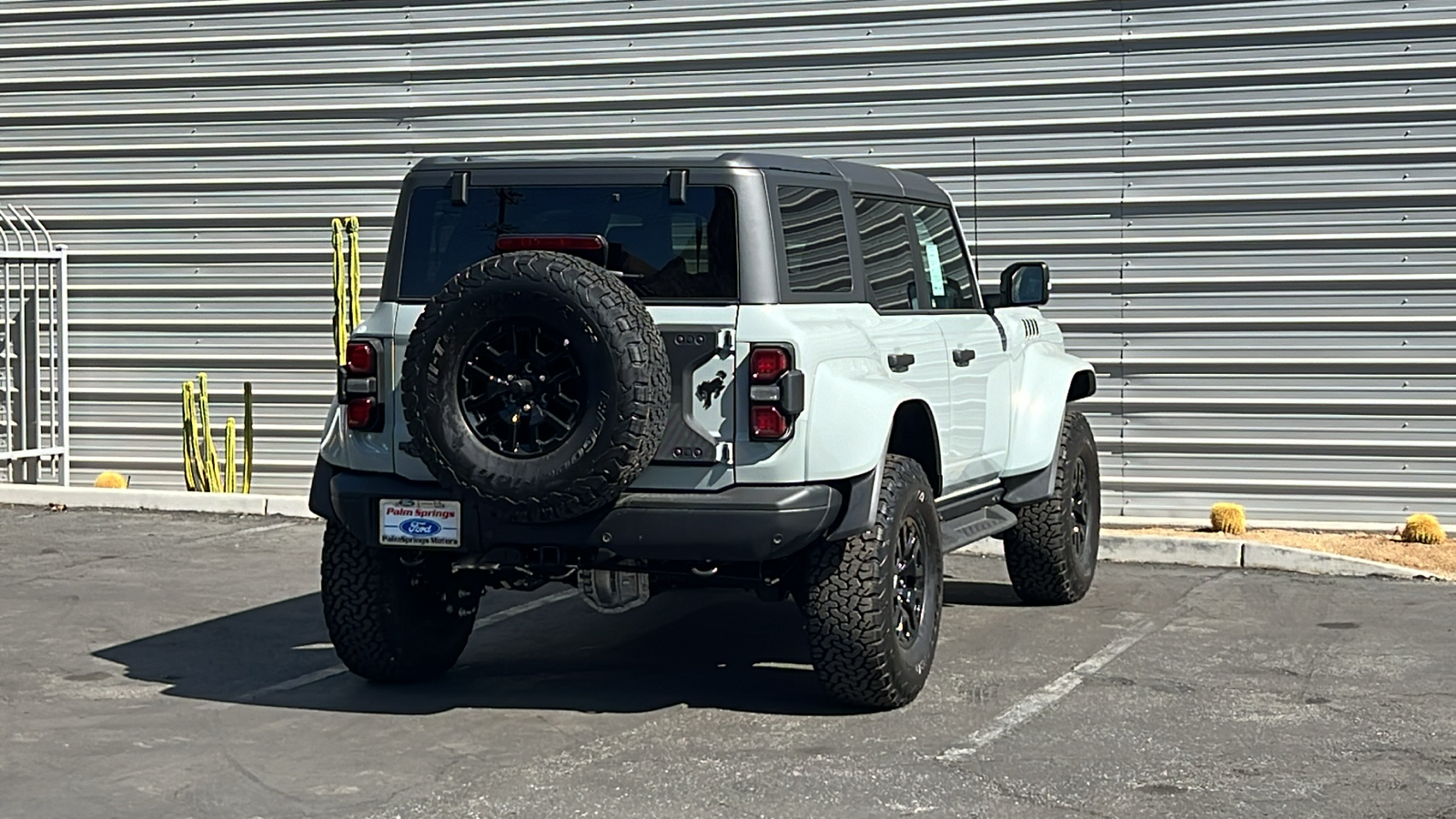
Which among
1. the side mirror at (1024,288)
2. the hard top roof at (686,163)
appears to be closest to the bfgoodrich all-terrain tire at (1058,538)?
the side mirror at (1024,288)

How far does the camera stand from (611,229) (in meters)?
6.82

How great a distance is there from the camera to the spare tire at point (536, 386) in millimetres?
6258

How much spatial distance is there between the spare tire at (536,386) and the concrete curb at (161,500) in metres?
6.55

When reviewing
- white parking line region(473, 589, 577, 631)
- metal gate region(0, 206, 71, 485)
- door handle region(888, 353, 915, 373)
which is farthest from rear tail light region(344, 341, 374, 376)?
metal gate region(0, 206, 71, 485)

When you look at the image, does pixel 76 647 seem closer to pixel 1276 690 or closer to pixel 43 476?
pixel 1276 690

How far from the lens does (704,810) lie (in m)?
5.47

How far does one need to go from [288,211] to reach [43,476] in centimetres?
283

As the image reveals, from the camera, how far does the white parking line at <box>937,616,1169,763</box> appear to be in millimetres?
6285

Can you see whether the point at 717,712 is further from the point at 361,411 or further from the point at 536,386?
the point at 361,411

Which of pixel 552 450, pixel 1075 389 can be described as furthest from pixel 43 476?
pixel 552 450

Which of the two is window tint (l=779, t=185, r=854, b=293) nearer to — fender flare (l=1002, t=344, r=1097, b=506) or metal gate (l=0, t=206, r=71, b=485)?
fender flare (l=1002, t=344, r=1097, b=506)

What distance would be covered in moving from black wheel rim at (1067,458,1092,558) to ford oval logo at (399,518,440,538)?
3.71 meters

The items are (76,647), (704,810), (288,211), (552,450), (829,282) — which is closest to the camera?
(704,810)

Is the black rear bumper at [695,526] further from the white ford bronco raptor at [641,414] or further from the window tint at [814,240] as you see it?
the window tint at [814,240]
